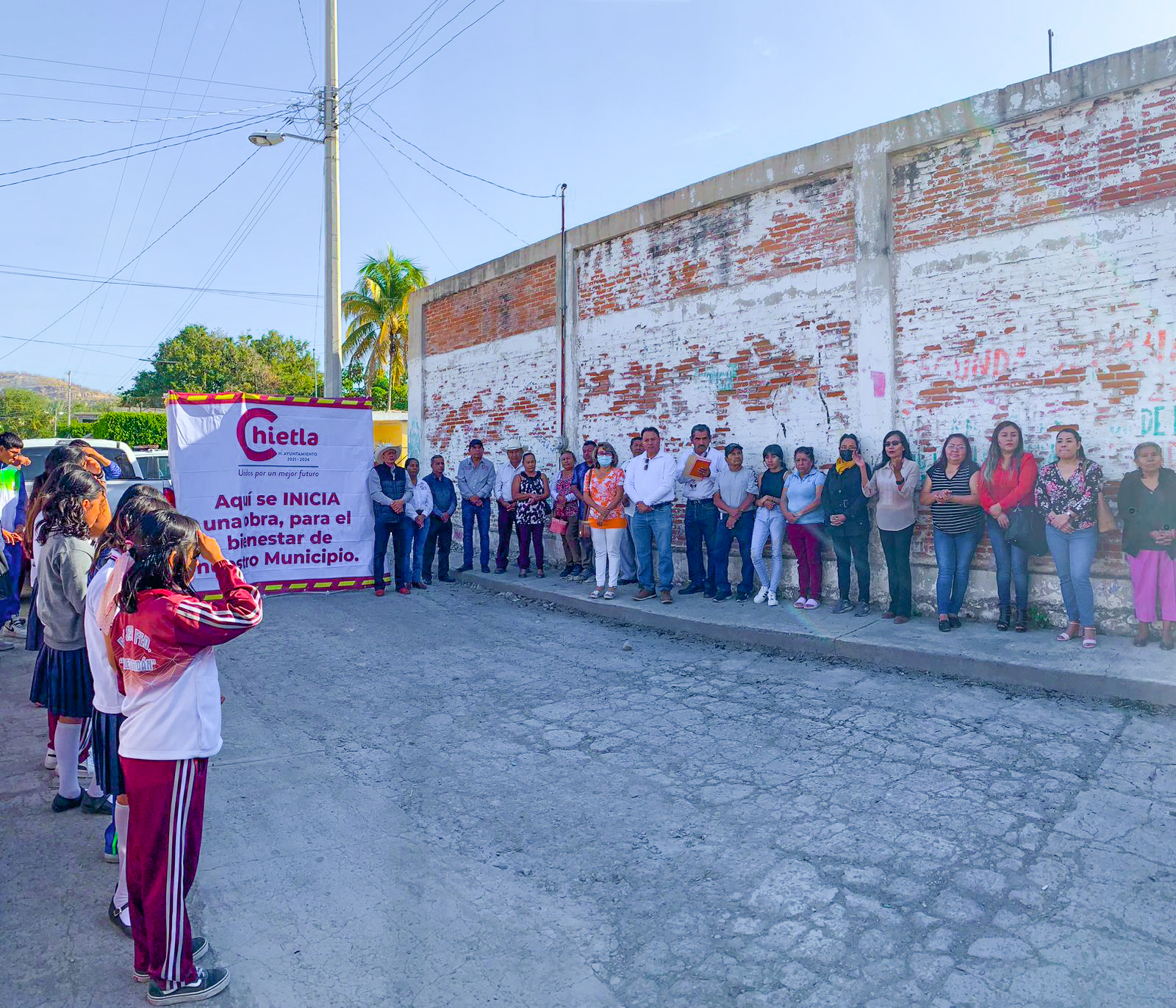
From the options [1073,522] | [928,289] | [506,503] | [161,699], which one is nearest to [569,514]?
[506,503]

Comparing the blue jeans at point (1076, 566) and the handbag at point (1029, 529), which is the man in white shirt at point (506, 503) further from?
the blue jeans at point (1076, 566)

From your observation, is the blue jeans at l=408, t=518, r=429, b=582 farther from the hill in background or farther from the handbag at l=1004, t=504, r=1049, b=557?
the hill in background

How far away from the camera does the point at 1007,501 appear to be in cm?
729

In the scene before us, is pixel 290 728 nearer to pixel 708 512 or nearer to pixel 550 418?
pixel 708 512

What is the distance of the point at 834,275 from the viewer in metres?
8.98

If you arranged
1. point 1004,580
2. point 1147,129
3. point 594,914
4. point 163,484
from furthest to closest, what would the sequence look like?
point 163,484
point 1004,580
point 1147,129
point 594,914

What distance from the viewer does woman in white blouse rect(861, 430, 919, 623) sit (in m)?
7.93

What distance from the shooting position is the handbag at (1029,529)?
7.18 metres

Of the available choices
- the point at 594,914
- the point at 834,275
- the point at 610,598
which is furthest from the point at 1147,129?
the point at 594,914

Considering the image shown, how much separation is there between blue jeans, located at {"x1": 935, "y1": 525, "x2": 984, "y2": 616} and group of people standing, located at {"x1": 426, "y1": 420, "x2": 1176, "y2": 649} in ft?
0.05

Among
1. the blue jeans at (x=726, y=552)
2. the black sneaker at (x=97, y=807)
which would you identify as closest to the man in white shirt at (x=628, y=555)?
the blue jeans at (x=726, y=552)

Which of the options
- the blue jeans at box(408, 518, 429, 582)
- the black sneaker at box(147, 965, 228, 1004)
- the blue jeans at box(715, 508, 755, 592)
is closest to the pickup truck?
the blue jeans at box(408, 518, 429, 582)

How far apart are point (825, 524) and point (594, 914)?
6.07 metres

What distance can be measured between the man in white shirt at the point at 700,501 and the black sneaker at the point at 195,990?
7.21 m
